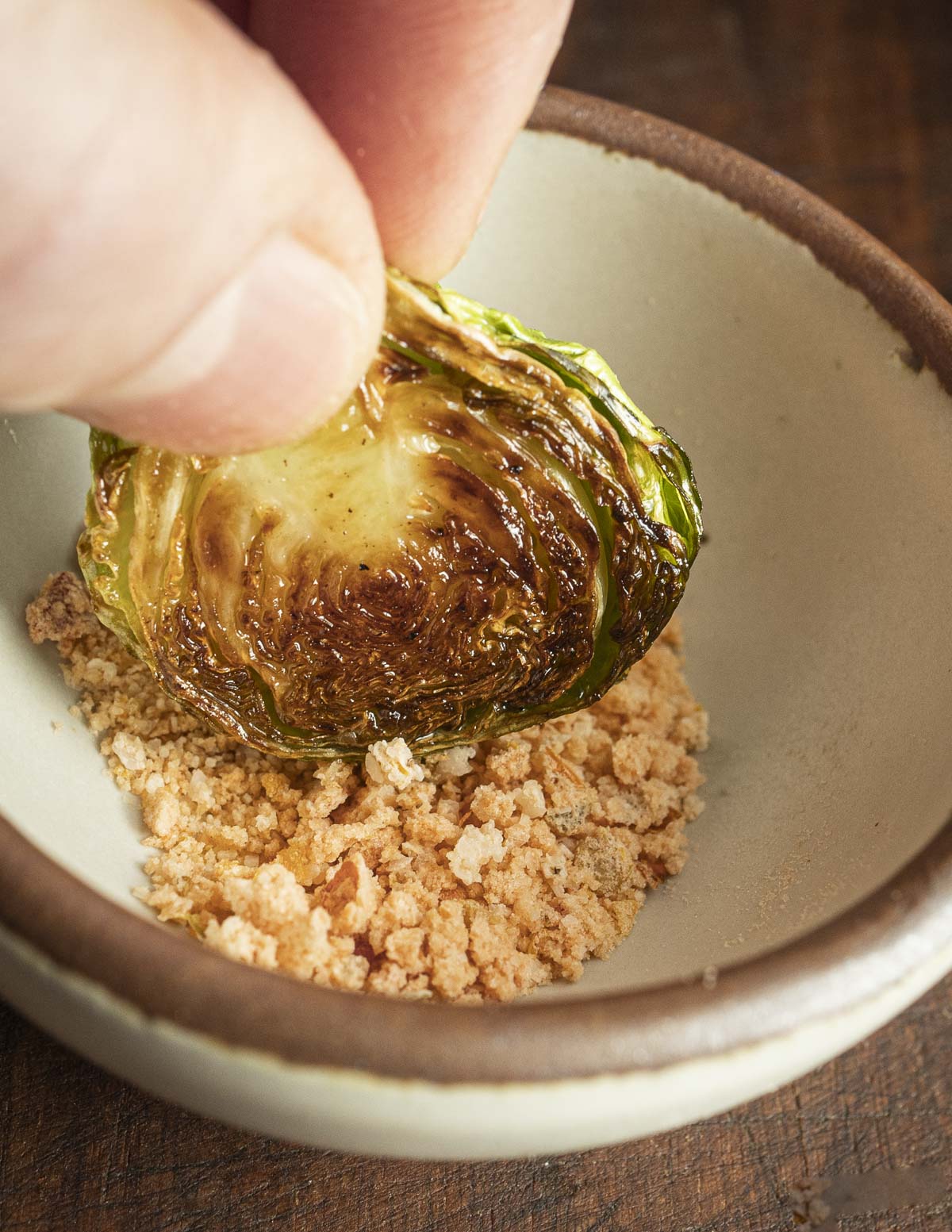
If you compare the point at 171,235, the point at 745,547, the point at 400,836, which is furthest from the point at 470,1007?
the point at 745,547

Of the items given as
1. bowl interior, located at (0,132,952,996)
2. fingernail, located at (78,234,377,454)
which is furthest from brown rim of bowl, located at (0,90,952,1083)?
fingernail, located at (78,234,377,454)

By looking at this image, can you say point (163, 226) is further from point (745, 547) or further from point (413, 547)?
point (745, 547)

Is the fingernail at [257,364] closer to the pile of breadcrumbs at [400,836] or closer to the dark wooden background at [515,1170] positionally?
the pile of breadcrumbs at [400,836]

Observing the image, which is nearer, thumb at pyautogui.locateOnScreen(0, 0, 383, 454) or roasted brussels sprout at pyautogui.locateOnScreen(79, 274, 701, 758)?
thumb at pyautogui.locateOnScreen(0, 0, 383, 454)

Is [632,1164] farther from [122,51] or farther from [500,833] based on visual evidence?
[122,51]

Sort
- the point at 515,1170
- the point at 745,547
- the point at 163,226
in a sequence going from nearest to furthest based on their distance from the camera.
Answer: the point at 163,226, the point at 515,1170, the point at 745,547

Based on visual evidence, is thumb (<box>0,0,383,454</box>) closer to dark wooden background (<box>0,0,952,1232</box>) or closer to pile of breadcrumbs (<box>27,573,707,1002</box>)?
pile of breadcrumbs (<box>27,573,707,1002</box>)

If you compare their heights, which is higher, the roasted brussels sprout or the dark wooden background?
the roasted brussels sprout
